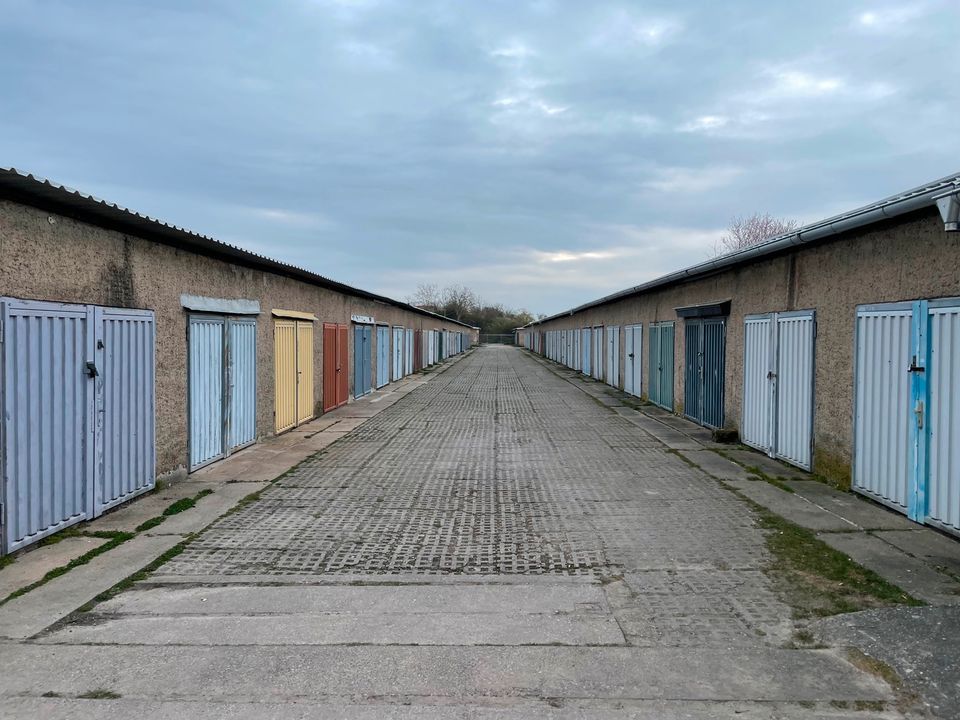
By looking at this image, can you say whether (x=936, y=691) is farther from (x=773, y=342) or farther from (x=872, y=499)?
(x=773, y=342)

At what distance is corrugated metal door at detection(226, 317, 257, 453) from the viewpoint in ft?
33.0

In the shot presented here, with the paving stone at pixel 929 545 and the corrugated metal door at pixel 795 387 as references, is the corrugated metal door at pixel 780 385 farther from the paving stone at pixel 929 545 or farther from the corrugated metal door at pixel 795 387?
the paving stone at pixel 929 545

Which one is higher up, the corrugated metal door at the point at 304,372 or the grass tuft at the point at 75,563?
the corrugated metal door at the point at 304,372

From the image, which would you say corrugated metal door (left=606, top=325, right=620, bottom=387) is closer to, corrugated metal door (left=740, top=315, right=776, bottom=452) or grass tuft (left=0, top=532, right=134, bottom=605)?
corrugated metal door (left=740, top=315, right=776, bottom=452)

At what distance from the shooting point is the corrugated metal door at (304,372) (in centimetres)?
1370

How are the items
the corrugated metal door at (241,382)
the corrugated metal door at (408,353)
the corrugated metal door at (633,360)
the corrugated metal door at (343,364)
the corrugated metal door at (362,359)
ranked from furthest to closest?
the corrugated metal door at (408,353), the corrugated metal door at (633,360), the corrugated metal door at (362,359), the corrugated metal door at (343,364), the corrugated metal door at (241,382)

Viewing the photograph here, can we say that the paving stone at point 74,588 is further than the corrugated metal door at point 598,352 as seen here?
No

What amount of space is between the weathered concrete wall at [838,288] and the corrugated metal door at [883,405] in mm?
207

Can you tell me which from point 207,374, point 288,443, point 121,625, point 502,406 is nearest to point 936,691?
point 121,625

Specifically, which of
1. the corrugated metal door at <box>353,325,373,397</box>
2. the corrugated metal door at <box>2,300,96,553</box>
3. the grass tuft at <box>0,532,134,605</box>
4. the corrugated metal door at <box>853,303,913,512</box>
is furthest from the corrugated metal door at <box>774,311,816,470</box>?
the corrugated metal door at <box>353,325,373,397</box>

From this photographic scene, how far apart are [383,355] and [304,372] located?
10487 mm

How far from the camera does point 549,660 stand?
3824 millimetres

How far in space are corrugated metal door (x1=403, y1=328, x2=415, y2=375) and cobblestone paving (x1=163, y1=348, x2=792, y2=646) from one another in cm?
1884

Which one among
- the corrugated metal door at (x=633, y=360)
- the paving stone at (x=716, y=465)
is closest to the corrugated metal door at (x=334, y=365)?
the corrugated metal door at (x=633, y=360)
